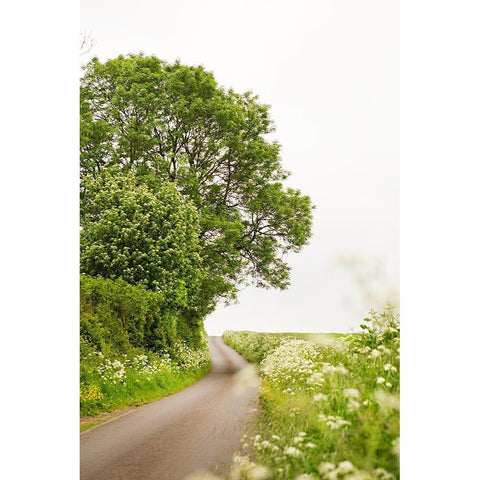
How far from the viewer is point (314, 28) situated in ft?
19.3

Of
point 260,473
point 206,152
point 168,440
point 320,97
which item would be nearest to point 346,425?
point 260,473

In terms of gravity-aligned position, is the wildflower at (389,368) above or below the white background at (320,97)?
below

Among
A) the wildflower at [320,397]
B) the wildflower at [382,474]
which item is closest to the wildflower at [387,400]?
the wildflower at [382,474]

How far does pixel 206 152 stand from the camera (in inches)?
577

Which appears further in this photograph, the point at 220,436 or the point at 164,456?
the point at 220,436

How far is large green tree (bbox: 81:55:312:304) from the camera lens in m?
13.8

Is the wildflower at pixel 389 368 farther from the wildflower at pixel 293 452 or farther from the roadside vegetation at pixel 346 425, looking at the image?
the wildflower at pixel 293 452

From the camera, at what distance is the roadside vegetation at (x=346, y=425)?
10.3 feet

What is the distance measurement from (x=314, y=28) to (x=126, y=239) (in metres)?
7.94
